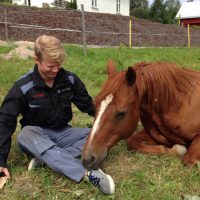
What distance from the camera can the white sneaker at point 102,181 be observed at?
306cm

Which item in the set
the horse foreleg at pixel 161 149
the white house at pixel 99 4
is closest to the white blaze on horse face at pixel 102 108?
the horse foreleg at pixel 161 149

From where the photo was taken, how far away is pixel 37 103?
11.7 feet

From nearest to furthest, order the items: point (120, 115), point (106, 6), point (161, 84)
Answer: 1. point (120, 115)
2. point (161, 84)
3. point (106, 6)

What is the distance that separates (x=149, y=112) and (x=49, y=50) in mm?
1170

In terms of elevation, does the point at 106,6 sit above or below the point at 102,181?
above

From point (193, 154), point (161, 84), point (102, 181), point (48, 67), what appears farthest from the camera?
point (193, 154)

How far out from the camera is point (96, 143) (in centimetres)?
309

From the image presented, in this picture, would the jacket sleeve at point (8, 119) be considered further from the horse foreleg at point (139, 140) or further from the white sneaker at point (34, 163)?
the horse foreleg at point (139, 140)

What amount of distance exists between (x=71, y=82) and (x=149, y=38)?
62.0ft

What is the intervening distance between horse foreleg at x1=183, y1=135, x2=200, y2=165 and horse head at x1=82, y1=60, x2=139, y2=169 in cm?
76

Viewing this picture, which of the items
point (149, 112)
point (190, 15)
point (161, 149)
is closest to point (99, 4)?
point (190, 15)

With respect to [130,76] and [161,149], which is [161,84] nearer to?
[130,76]

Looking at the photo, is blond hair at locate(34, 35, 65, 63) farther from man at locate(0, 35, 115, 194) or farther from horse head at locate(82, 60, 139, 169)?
horse head at locate(82, 60, 139, 169)

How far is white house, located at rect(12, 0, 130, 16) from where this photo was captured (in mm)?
34500
